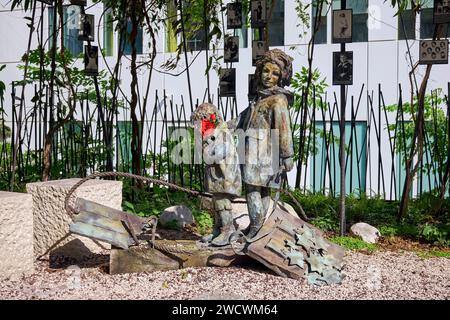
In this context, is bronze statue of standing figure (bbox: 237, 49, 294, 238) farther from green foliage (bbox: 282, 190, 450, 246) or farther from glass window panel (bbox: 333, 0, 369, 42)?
glass window panel (bbox: 333, 0, 369, 42)

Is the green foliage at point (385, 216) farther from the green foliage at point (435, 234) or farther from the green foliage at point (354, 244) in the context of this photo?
the green foliage at point (354, 244)

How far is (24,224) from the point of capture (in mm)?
4199

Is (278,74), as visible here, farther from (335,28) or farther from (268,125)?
(335,28)

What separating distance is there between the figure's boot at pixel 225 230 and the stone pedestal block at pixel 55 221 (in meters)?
1.09

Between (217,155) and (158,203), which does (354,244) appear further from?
(158,203)

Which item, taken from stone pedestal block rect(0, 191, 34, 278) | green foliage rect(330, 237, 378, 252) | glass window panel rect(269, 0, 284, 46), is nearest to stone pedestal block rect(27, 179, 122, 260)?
stone pedestal block rect(0, 191, 34, 278)

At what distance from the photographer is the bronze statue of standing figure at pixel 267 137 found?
4191 millimetres

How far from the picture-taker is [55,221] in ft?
15.1

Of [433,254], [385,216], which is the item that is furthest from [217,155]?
[385,216]

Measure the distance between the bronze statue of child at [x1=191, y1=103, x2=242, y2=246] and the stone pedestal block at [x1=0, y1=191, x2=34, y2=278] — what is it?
1.30m

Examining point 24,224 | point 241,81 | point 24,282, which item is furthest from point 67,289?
point 241,81

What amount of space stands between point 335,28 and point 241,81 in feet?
18.1

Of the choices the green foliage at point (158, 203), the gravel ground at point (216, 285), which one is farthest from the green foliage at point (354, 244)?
the green foliage at point (158, 203)

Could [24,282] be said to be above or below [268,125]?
below
